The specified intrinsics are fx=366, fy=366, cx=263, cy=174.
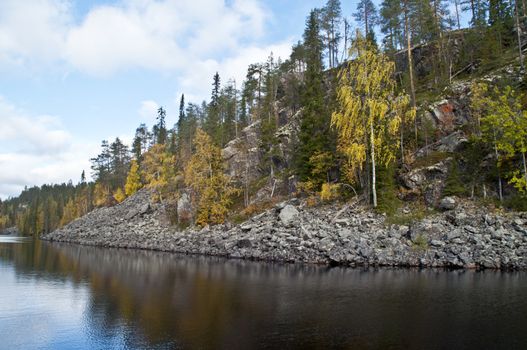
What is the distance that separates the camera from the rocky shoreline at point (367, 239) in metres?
35.0

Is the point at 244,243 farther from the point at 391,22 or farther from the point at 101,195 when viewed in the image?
the point at 101,195

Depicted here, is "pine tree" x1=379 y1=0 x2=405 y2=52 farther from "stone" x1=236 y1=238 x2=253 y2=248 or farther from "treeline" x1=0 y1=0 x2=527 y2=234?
"stone" x1=236 y1=238 x2=253 y2=248

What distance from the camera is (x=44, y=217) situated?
509 ft

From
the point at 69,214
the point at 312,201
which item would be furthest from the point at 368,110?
the point at 69,214

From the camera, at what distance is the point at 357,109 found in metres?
45.9

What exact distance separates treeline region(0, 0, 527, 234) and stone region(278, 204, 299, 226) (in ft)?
14.0

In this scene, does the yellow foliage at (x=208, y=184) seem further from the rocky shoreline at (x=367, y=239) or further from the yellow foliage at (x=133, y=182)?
the yellow foliage at (x=133, y=182)

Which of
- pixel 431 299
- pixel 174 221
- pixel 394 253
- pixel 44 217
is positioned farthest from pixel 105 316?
pixel 44 217

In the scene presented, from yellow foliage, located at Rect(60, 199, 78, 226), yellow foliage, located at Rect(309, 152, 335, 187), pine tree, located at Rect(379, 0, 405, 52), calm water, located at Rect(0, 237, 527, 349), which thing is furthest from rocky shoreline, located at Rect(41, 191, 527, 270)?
yellow foliage, located at Rect(60, 199, 78, 226)

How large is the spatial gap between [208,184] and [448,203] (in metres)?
37.2

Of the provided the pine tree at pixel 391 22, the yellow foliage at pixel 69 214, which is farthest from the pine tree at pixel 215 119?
the yellow foliage at pixel 69 214

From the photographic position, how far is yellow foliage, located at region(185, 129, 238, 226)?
60.5 meters

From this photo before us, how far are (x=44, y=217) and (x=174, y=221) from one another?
11574 centimetres

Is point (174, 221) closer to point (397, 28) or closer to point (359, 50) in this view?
point (359, 50)
